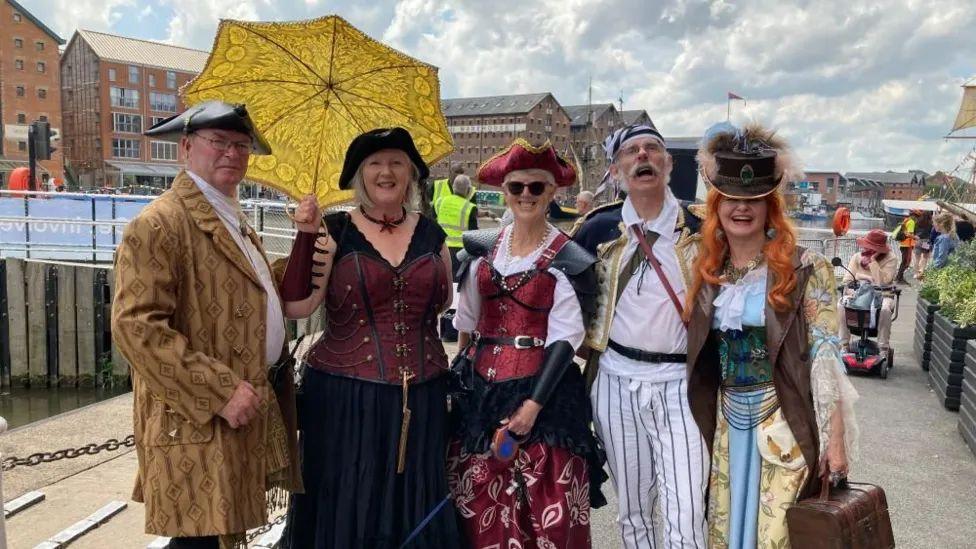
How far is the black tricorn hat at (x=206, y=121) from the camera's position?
2449 millimetres

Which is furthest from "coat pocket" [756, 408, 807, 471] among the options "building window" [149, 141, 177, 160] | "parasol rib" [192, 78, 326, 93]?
"building window" [149, 141, 177, 160]

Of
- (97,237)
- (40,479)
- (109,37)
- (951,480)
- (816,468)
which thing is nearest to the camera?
(816,468)

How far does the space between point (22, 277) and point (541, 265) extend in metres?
10.5

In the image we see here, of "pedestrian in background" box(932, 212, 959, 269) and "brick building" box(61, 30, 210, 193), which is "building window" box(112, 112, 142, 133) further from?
"pedestrian in background" box(932, 212, 959, 269)

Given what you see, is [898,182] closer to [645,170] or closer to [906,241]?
[906,241]

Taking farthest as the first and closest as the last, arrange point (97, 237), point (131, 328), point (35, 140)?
point (35, 140)
point (97, 237)
point (131, 328)

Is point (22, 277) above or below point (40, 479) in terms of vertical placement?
above

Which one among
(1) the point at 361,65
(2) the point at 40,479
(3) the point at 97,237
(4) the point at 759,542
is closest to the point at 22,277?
(3) the point at 97,237

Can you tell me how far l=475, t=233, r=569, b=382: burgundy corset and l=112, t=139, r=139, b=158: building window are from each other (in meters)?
81.0

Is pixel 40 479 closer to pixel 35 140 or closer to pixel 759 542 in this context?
pixel 759 542

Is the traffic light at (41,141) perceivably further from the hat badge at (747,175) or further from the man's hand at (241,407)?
the hat badge at (747,175)

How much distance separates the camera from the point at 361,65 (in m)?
2.98

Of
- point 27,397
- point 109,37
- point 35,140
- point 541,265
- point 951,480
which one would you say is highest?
point 109,37

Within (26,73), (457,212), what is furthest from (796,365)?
(26,73)
